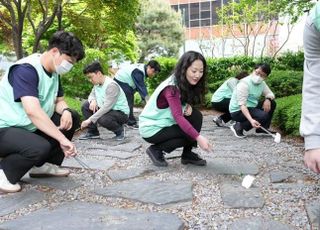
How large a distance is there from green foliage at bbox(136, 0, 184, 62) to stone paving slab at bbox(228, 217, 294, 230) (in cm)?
2515

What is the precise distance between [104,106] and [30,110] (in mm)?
3008

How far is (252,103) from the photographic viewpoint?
21.0 feet

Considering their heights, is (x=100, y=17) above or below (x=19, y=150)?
above

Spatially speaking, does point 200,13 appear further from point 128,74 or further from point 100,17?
point 128,74

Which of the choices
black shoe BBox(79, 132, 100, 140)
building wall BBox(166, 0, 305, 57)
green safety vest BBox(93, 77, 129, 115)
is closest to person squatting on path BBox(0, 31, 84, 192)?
green safety vest BBox(93, 77, 129, 115)

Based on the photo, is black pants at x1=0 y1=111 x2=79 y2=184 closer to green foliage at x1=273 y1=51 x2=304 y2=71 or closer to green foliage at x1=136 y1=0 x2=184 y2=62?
green foliage at x1=273 y1=51 x2=304 y2=71

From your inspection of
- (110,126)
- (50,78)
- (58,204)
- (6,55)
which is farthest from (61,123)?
(6,55)

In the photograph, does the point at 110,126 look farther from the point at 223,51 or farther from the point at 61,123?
the point at 223,51

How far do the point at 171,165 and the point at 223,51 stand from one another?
23235mm

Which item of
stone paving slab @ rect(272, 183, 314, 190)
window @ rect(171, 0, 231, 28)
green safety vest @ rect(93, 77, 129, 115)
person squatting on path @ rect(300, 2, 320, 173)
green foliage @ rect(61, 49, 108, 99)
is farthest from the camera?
window @ rect(171, 0, 231, 28)

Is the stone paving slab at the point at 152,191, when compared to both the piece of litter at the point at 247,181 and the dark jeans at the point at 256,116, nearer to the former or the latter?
the piece of litter at the point at 247,181

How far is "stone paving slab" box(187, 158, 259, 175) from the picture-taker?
12.9 feet

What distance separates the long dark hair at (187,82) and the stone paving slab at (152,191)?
0.86 metres

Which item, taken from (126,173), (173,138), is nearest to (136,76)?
(173,138)
